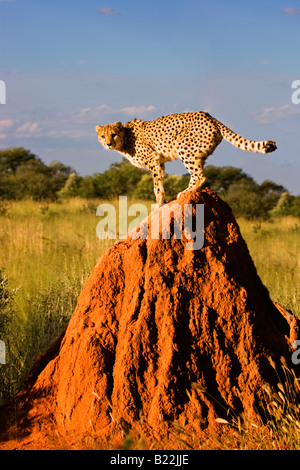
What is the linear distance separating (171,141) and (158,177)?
44 centimetres

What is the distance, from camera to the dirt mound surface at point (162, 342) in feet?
13.0

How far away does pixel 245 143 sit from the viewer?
19.1ft

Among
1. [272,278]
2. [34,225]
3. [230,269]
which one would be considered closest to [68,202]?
[34,225]

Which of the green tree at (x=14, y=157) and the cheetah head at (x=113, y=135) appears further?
the green tree at (x=14, y=157)

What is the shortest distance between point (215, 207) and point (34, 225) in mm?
9693

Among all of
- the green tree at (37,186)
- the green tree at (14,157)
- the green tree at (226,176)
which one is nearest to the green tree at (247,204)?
the green tree at (226,176)

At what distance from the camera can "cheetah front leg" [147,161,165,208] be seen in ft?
18.9

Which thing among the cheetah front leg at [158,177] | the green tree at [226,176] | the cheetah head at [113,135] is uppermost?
the green tree at [226,176]

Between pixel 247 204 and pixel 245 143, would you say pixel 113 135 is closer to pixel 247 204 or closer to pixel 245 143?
pixel 245 143

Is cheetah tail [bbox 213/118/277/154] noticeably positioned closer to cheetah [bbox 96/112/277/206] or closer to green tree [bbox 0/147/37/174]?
cheetah [bbox 96/112/277/206]

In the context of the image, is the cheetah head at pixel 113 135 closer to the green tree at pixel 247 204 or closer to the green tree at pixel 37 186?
the green tree at pixel 247 204

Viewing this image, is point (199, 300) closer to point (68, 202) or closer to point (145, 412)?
point (145, 412)

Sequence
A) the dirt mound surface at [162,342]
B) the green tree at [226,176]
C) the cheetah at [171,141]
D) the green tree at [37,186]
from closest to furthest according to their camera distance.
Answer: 1. the dirt mound surface at [162,342]
2. the cheetah at [171,141]
3. the green tree at [37,186]
4. the green tree at [226,176]

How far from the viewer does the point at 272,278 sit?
9.43 meters
